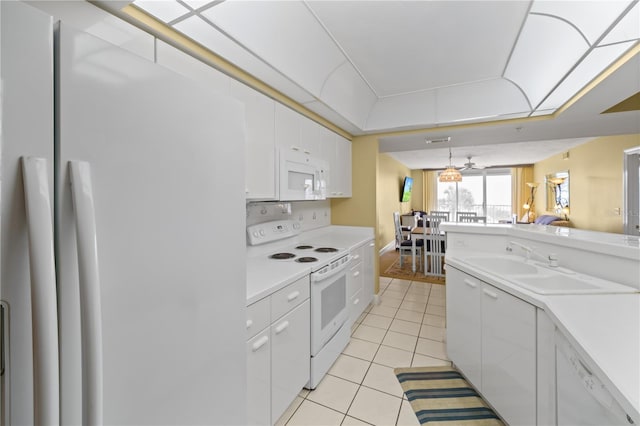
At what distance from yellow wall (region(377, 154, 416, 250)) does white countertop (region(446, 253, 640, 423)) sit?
14.4 ft

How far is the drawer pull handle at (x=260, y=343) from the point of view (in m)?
1.31

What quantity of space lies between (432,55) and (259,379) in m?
2.66

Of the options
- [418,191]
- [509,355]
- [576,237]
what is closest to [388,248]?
[418,191]

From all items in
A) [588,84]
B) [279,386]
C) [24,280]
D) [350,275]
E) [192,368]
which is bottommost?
[279,386]

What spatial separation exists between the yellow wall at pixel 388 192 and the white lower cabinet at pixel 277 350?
4.20 m

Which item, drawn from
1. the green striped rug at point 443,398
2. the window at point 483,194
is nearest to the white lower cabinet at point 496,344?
the green striped rug at point 443,398

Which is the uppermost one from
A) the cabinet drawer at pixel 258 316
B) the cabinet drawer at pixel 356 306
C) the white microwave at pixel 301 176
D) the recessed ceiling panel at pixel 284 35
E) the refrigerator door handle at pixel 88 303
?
the recessed ceiling panel at pixel 284 35

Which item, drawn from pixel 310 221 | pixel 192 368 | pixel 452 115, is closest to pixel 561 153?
pixel 452 115

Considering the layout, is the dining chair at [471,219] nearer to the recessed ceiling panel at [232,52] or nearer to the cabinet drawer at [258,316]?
the recessed ceiling panel at [232,52]

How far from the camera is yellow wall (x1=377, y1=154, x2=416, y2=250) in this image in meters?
6.14

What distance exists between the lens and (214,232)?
0.88 m

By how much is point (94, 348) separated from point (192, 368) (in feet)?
1.07

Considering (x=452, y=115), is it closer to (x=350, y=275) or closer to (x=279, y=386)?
(x=350, y=275)

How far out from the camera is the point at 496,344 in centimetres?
155
